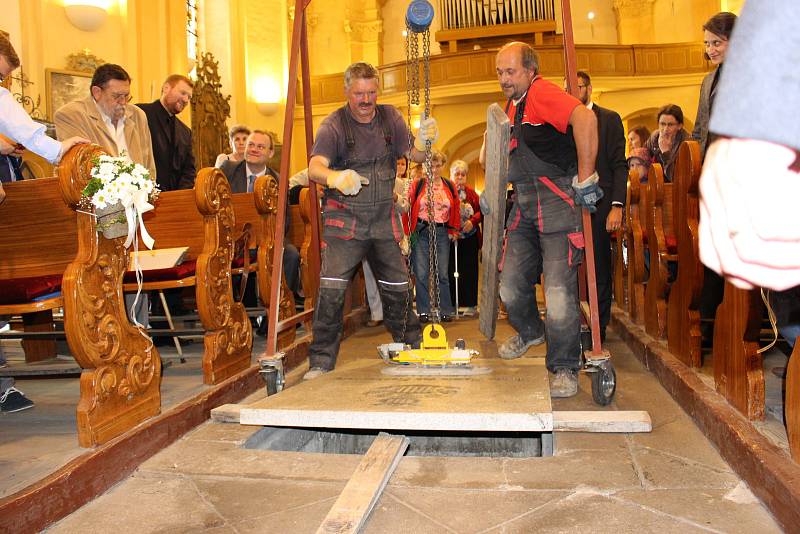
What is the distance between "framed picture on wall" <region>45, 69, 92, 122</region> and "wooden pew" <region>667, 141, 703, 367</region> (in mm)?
8136

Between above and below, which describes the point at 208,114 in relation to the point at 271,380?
above

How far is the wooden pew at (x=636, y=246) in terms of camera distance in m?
5.04

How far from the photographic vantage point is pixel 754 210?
2.18ft

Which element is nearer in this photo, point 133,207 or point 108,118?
point 133,207

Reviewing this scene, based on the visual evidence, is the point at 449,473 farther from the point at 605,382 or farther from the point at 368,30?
the point at 368,30

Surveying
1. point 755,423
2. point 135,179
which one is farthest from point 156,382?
point 755,423

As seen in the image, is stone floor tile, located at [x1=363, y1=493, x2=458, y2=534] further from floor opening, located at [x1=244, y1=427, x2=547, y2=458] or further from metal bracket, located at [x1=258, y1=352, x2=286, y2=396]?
metal bracket, located at [x1=258, y1=352, x2=286, y2=396]

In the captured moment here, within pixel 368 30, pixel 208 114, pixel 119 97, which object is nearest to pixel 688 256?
pixel 119 97

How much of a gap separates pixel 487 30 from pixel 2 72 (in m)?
18.6

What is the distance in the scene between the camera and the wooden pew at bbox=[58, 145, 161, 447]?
272cm

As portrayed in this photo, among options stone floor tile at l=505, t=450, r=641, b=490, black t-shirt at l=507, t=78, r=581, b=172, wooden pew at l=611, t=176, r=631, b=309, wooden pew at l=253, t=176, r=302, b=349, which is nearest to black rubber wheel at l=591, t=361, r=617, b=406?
stone floor tile at l=505, t=450, r=641, b=490

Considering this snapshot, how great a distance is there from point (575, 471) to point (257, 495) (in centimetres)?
106

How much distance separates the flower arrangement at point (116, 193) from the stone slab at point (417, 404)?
2.90 ft

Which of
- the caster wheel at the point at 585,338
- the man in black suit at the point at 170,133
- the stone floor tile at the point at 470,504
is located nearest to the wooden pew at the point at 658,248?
the caster wheel at the point at 585,338
